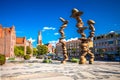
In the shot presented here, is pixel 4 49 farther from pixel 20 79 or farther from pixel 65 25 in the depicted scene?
pixel 20 79

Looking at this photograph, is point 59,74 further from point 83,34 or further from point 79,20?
point 79,20

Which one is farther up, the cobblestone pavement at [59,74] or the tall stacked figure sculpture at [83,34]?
the tall stacked figure sculpture at [83,34]

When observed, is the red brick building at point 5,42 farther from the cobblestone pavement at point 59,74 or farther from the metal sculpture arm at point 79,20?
the cobblestone pavement at point 59,74

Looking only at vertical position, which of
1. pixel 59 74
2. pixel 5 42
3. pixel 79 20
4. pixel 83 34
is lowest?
pixel 59 74

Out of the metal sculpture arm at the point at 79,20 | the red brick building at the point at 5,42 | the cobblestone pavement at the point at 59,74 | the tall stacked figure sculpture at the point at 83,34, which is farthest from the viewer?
the red brick building at the point at 5,42

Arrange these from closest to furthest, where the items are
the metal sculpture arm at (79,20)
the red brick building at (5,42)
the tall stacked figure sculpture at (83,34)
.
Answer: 1. the tall stacked figure sculpture at (83,34)
2. the metal sculpture arm at (79,20)
3. the red brick building at (5,42)

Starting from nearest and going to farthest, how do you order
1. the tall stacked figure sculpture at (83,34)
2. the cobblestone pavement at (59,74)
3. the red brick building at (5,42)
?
the cobblestone pavement at (59,74), the tall stacked figure sculpture at (83,34), the red brick building at (5,42)

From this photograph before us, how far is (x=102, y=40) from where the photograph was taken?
274 ft

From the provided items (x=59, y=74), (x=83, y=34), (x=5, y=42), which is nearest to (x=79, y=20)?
(x=83, y=34)

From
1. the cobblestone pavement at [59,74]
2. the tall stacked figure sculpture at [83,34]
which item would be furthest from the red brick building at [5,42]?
the cobblestone pavement at [59,74]

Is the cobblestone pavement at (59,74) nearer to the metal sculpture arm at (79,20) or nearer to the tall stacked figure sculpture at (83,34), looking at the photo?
the tall stacked figure sculpture at (83,34)

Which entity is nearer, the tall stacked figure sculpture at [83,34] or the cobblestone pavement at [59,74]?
the cobblestone pavement at [59,74]

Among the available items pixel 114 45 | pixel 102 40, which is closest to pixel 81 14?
pixel 114 45

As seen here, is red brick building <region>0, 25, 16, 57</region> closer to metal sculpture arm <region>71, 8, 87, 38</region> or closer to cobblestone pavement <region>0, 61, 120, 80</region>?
metal sculpture arm <region>71, 8, 87, 38</region>
